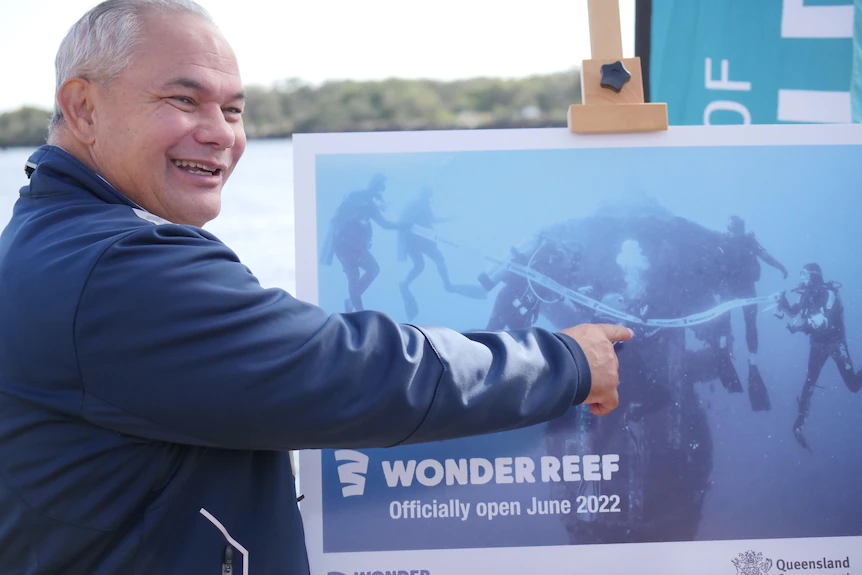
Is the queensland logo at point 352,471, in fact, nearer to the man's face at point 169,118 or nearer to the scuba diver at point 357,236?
the scuba diver at point 357,236

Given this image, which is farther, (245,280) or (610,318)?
(610,318)

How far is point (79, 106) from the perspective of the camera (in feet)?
4.05

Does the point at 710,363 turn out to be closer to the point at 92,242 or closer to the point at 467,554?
the point at 467,554

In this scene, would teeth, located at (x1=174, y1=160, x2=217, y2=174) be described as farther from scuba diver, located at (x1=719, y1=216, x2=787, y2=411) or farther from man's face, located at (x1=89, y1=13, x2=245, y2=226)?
scuba diver, located at (x1=719, y1=216, x2=787, y2=411)

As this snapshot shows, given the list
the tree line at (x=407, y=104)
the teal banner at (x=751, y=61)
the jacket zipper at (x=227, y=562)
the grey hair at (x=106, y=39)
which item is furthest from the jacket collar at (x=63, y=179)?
the tree line at (x=407, y=104)

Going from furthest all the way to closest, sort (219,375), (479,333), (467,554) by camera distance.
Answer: (467,554)
(479,333)
(219,375)

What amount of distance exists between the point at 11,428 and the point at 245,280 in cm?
38

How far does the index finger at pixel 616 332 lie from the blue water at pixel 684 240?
0.13m

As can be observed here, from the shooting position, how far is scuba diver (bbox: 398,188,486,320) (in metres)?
1.50

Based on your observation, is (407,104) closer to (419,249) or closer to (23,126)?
(23,126)

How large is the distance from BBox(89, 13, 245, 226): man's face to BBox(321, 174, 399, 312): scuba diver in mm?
266

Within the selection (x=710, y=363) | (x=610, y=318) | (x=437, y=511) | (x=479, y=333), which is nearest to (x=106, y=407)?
(x=479, y=333)

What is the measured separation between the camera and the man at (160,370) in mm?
997

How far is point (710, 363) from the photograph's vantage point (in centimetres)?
149
